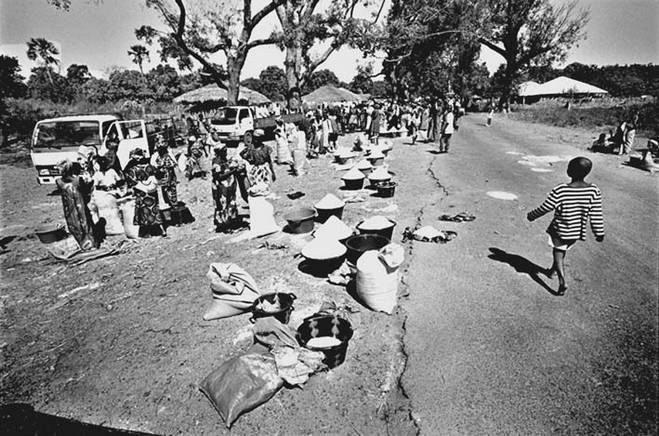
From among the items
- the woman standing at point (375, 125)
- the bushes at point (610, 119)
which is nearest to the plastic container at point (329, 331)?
the woman standing at point (375, 125)

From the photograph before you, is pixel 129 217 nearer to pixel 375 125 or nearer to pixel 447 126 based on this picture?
pixel 447 126

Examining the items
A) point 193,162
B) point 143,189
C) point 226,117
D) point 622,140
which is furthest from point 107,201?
point 622,140

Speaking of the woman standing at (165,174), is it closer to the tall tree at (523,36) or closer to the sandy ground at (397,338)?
the sandy ground at (397,338)

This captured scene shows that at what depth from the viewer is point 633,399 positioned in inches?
116

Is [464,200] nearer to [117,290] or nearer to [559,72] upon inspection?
[117,290]

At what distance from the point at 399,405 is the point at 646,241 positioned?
5.59 m

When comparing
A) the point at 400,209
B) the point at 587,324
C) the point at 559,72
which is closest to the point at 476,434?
the point at 587,324

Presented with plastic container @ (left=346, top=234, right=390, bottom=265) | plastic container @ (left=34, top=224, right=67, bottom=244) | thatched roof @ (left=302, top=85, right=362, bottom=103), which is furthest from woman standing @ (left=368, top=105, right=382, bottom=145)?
thatched roof @ (left=302, top=85, right=362, bottom=103)

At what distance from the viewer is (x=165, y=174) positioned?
26.1 ft

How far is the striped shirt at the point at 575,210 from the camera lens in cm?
400

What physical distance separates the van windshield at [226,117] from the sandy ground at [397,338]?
472 inches

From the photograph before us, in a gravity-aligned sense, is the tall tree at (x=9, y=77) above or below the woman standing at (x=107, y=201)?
above

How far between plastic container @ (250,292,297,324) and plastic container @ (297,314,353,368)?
33 cm

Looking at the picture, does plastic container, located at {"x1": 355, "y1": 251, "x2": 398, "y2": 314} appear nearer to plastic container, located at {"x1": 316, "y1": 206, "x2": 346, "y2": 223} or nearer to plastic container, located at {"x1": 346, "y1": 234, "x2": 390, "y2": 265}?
plastic container, located at {"x1": 346, "y1": 234, "x2": 390, "y2": 265}
